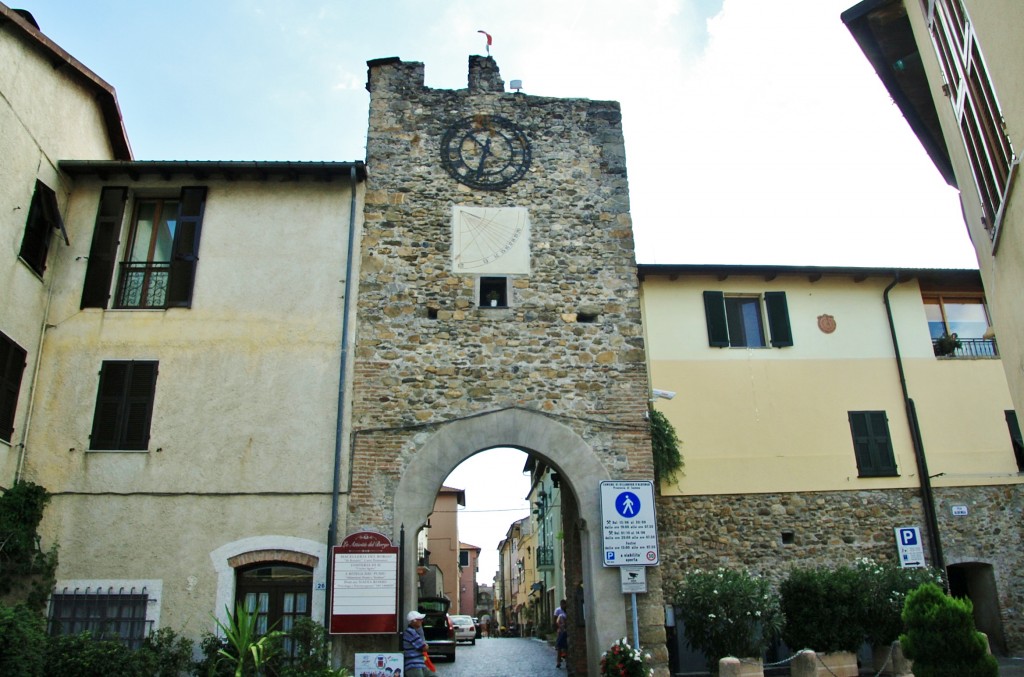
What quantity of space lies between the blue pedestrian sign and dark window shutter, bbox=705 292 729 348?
5.79m

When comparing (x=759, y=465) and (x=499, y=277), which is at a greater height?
(x=499, y=277)

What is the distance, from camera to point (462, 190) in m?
13.0

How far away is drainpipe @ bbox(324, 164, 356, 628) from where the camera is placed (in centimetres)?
1067

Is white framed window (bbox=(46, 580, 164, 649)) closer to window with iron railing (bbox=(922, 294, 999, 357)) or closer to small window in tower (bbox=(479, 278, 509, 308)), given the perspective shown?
small window in tower (bbox=(479, 278, 509, 308))

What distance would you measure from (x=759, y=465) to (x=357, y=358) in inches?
334

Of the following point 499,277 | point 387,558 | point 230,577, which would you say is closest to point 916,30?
point 499,277

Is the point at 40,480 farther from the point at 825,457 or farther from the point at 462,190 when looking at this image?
the point at 825,457

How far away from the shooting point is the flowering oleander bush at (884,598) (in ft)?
43.2

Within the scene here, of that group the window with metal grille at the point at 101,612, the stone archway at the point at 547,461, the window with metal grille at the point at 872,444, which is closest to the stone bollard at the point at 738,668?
the stone archway at the point at 547,461

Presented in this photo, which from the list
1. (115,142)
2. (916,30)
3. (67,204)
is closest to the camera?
(916,30)

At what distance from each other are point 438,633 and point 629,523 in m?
11.0

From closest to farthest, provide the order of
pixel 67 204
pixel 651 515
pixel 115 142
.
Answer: pixel 651 515 < pixel 67 204 < pixel 115 142

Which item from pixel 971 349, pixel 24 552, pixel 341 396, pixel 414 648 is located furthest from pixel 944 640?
pixel 24 552

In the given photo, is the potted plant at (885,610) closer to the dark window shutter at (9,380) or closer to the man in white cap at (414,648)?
the man in white cap at (414,648)
